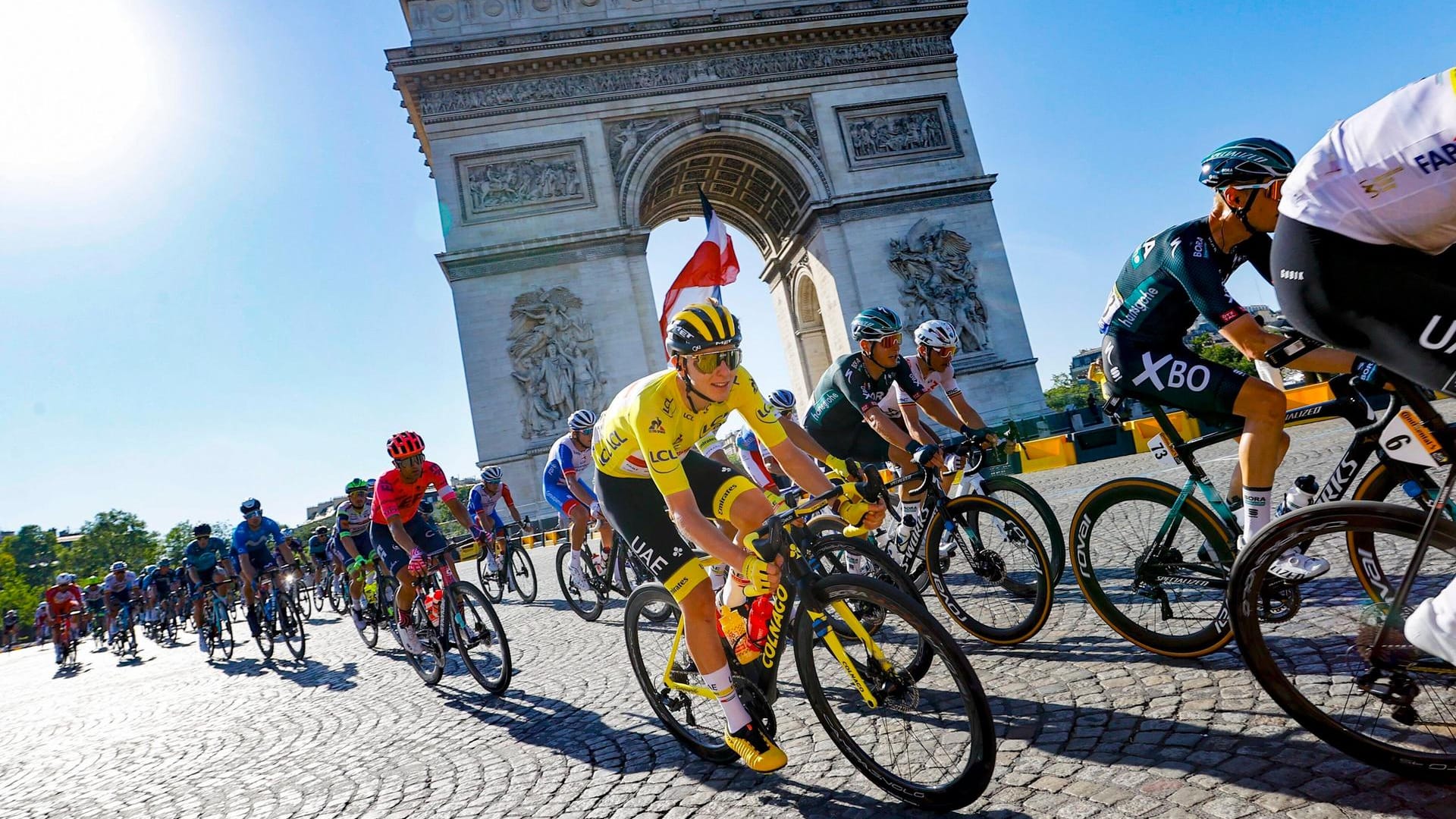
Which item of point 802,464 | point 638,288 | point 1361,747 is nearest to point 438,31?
point 638,288

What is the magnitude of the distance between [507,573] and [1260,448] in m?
9.00

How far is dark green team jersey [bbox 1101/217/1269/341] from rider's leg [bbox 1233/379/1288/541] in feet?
1.01

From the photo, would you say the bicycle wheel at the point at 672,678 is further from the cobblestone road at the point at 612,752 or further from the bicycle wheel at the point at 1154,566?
the bicycle wheel at the point at 1154,566

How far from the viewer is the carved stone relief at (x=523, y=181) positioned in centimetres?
2186

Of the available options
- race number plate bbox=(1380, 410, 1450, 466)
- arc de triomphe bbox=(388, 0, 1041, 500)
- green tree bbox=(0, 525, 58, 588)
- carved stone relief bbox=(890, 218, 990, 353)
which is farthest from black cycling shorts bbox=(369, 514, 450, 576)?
green tree bbox=(0, 525, 58, 588)

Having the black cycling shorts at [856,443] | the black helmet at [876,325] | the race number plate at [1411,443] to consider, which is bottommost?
the race number plate at [1411,443]

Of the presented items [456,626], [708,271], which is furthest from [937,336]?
[708,271]

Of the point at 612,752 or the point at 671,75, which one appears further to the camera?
the point at 671,75

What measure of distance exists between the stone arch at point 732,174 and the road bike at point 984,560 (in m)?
19.5

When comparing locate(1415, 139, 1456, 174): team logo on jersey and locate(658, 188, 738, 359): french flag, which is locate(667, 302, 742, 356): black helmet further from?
locate(658, 188, 738, 359): french flag

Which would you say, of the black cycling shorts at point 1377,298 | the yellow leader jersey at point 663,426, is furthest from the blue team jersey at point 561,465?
the black cycling shorts at point 1377,298

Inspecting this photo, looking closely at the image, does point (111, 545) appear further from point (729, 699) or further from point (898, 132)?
point (729, 699)

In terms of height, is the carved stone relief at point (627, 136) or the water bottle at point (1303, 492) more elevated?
the carved stone relief at point (627, 136)

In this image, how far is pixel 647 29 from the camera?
74.6 feet
